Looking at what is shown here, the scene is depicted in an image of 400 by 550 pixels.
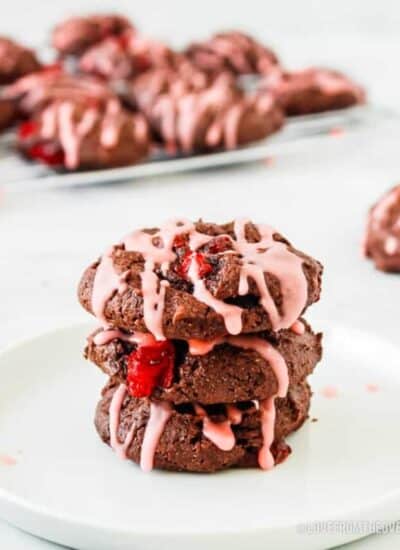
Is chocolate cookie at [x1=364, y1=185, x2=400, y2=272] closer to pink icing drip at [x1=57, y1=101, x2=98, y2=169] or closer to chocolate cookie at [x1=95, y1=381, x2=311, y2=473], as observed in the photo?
chocolate cookie at [x1=95, y1=381, x2=311, y2=473]

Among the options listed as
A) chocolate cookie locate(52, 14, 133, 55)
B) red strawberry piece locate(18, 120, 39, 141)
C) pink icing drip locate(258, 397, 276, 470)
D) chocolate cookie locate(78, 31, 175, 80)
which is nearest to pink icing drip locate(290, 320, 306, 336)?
pink icing drip locate(258, 397, 276, 470)

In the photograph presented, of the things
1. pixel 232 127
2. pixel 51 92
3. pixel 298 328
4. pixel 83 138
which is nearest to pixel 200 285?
pixel 298 328

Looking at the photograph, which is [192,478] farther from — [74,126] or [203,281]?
[74,126]

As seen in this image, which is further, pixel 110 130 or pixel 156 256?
pixel 110 130

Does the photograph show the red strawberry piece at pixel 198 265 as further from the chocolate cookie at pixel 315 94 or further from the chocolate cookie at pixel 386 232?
the chocolate cookie at pixel 315 94

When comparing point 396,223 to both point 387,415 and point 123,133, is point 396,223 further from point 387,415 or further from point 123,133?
point 123,133

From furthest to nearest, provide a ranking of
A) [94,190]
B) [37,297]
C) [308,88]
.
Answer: [308,88] → [94,190] → [37,297]

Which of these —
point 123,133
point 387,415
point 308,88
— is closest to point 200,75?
point 308,88
